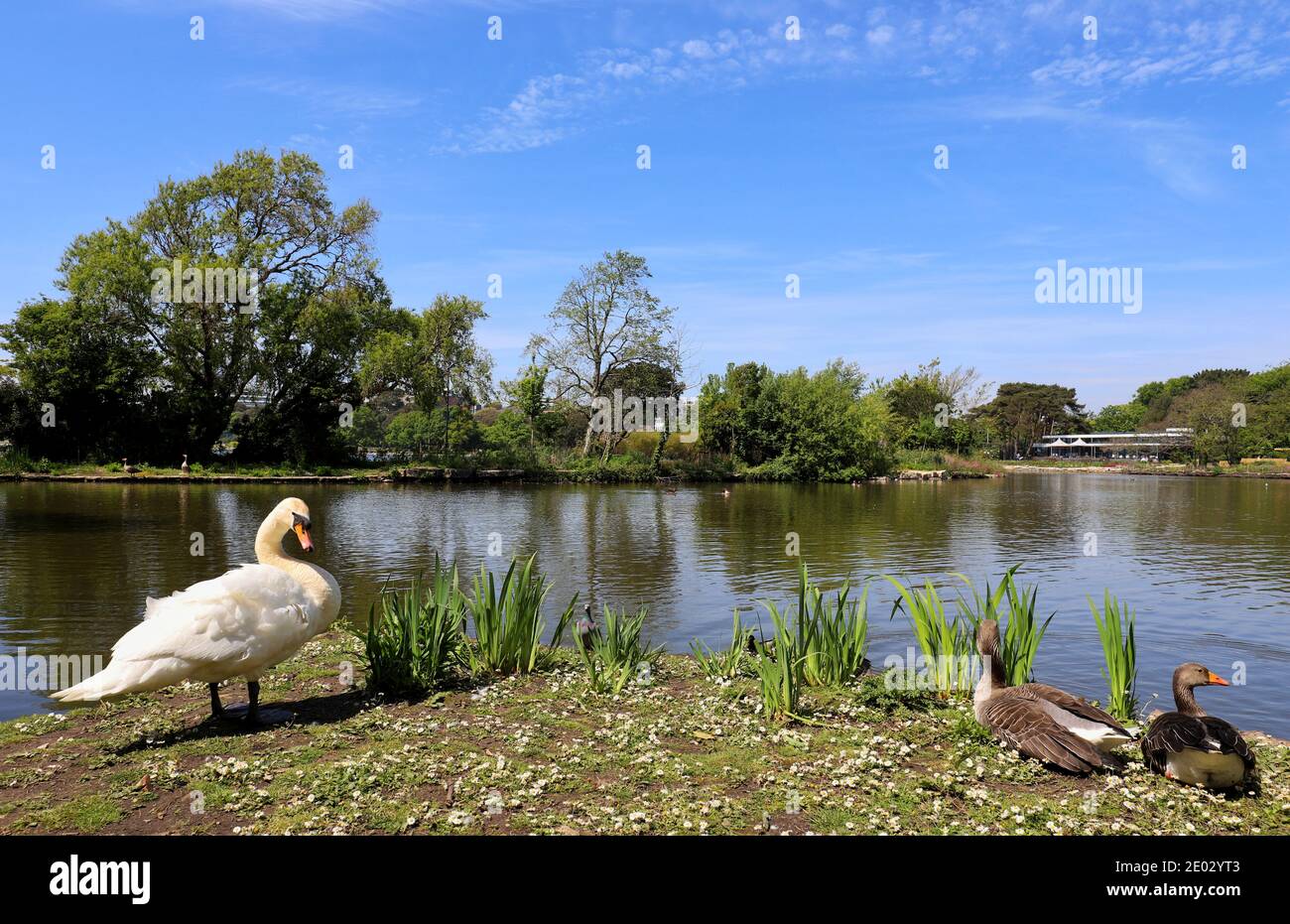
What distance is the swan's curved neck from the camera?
6.77 m

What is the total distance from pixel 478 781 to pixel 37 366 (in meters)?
54.8

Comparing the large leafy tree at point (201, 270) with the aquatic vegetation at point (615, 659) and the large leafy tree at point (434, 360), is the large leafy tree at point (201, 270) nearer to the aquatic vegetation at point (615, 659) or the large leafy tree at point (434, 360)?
the large leafy tree at point (434, 360)

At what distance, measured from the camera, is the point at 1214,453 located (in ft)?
295

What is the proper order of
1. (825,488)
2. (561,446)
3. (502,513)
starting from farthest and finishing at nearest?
(561,446), (825,488), (502,513)

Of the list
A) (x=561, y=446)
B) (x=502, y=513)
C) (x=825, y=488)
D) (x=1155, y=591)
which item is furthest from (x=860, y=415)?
(x=1155, y=591)

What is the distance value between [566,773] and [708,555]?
16.3m

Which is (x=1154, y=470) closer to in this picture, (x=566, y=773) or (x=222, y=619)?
(x=566, y=773)

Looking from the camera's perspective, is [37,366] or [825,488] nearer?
[37,366]

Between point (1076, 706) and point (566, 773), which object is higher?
point (1076, 706)

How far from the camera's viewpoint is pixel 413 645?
739cm

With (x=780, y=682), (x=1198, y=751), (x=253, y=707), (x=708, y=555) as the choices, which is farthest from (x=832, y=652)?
(x=708, y=555)

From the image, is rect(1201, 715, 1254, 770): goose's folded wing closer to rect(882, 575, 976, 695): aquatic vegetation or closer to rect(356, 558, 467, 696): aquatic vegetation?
rect(882, 575, 976, 695): aquatic vegetation

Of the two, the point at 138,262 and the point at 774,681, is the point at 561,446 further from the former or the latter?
the point at 774,681

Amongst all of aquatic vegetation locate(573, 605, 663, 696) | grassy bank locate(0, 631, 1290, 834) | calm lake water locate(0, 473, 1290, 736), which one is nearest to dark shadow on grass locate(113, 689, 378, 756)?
grassy bank locate(0, 631, 1290, 834)
